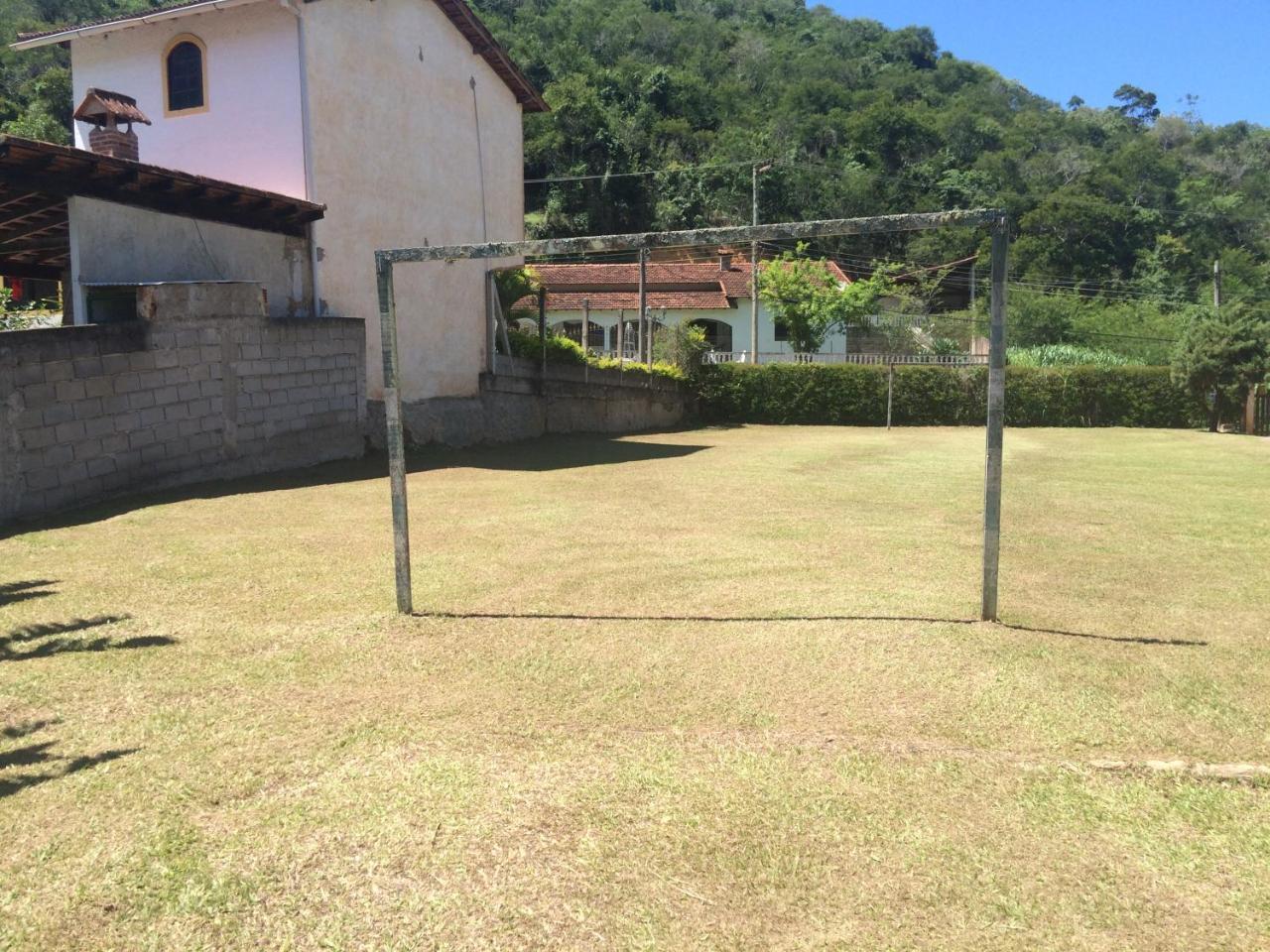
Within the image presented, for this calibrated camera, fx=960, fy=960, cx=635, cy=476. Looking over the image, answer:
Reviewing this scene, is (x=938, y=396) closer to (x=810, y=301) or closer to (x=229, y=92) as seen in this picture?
(x=810, y=301)

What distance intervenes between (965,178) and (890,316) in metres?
27.6

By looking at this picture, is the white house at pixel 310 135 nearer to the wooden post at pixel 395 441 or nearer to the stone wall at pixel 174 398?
the stone wall at pixel 174 398

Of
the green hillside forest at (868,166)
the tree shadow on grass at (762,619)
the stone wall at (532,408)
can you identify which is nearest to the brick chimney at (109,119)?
the stone wall at (532,408)

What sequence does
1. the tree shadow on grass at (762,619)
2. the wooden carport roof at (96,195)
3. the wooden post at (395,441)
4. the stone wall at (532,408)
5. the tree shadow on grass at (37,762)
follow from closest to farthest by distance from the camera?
the tree shadow on grass at (37,762) → the tree shadow on grass at (762,619) → the wooden post at (395,441) → the wooden carport roof at (96,195) → the stone wall at (532,408)

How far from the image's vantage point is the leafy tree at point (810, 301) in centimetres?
4575

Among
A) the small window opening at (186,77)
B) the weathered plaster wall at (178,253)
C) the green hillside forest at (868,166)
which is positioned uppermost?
the green hillside forest at (868,166)

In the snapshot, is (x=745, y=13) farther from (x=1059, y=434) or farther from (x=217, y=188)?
(x=217, y=188)

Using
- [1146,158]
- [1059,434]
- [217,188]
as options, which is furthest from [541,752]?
[1146,158]

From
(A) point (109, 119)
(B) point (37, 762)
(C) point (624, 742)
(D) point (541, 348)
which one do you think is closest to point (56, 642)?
(B) point (37, 762)

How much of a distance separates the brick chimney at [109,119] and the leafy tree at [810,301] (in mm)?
34798

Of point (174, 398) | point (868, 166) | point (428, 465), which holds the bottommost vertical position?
point (428, 465)

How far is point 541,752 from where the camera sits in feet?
13.6

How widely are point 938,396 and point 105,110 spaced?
85.1 ft

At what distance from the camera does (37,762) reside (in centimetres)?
397
